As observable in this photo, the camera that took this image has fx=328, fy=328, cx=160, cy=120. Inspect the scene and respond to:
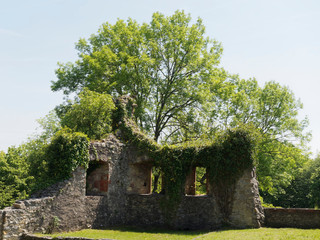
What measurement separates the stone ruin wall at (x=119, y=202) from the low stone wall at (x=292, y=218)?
47 cm

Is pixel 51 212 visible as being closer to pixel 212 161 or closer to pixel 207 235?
pixel 207 235

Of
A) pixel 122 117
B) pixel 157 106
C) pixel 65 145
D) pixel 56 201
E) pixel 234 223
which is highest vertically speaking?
pixel 157 106

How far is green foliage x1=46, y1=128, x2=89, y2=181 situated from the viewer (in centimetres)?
1320

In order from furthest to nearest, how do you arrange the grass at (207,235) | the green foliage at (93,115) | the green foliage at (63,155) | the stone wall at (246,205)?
the green foliage at (93,115) → the stone wall at (246,205) → the green foliage at (63,155) → the grass at (207,235)

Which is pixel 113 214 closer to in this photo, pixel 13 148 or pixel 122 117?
pixel 122 117

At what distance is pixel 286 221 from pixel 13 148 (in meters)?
24.4

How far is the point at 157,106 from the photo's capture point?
78.5 feet

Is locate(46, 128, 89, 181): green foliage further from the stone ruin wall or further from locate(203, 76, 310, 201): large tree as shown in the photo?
locate(203, 76, 310, 201): large tree

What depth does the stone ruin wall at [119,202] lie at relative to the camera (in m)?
12.5

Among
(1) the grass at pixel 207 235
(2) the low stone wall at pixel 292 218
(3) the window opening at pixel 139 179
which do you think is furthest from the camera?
(3) the window opening at pixel 139 179

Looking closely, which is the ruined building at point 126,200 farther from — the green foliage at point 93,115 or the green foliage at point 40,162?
the green foliage at point 93,115

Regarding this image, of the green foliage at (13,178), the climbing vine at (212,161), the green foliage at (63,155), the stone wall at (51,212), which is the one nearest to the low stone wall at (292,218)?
the climbing vine at (212,161)

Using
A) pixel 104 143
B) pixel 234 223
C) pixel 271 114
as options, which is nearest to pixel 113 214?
pixel 104 143

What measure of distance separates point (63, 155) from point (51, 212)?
224 centimetres
